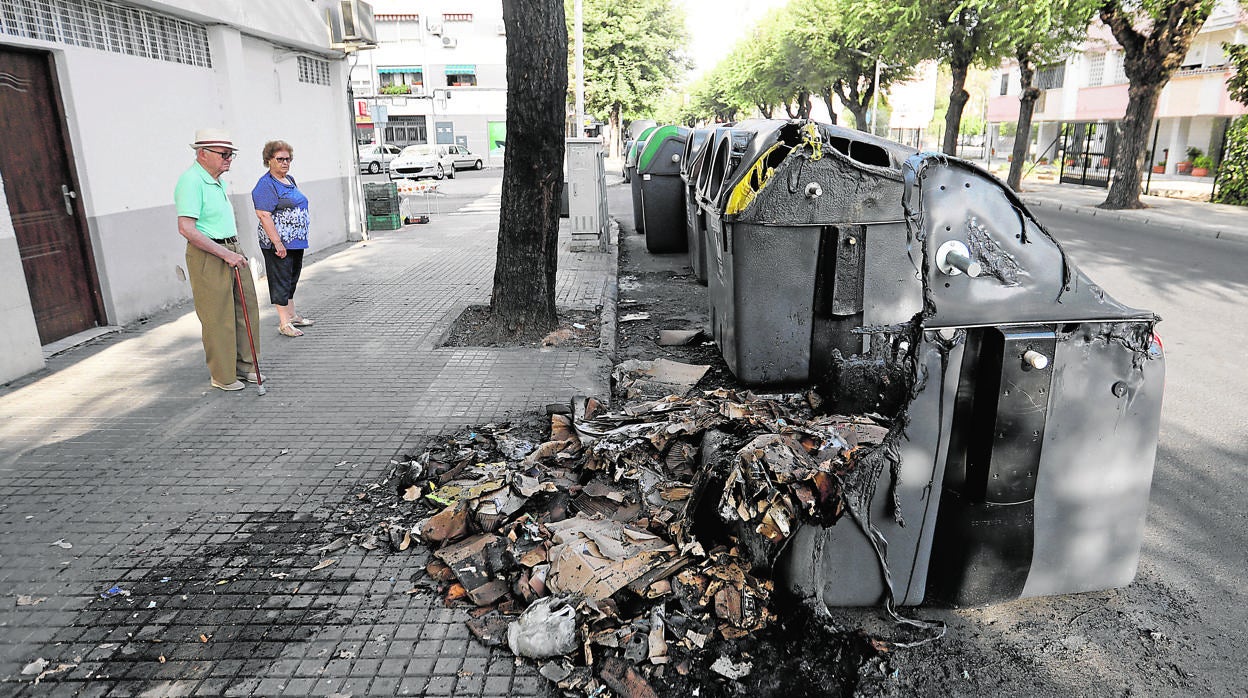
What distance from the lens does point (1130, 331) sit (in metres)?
3.01

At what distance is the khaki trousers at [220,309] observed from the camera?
5.82 m

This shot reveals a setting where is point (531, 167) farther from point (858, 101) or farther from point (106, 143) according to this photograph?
point (858, 101)

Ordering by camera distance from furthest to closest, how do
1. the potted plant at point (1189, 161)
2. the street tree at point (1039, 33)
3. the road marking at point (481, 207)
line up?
the potted plant at point (1189, 161) → the road marking at point (481, 207) → the street tree at point (1039, 33)

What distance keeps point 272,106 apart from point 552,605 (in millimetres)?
10749

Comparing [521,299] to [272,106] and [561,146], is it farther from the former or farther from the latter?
[272,106]

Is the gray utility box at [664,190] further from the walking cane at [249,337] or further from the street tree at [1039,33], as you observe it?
the street tree at [1039,33]

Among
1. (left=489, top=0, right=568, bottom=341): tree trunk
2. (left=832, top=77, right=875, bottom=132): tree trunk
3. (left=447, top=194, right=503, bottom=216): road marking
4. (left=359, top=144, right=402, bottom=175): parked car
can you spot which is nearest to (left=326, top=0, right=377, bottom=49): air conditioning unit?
(left=447, top=194, right=503, bottom=216): road marking

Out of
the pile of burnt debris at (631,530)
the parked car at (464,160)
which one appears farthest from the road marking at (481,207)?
the parked car at (464,160)

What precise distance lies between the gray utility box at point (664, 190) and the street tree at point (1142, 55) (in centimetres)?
1078

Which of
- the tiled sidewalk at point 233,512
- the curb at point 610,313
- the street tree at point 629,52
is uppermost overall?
the street tree at point 629,52

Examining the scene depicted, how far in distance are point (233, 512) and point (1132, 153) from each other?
20.7 m

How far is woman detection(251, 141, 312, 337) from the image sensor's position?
278 inches

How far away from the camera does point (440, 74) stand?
48375 millimetres

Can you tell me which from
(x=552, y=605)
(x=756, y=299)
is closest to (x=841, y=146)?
(x=756, y=299)
